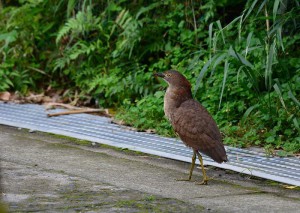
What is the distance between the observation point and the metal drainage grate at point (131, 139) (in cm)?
695

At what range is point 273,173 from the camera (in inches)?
268

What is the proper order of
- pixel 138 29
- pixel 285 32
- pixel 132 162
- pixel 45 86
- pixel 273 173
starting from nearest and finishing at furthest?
pixel 273 173 < pixel 132 162 < pixel 285 32 < pixel 138 29 < pixel 45 86

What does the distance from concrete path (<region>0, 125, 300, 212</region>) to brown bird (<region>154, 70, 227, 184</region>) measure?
291mm

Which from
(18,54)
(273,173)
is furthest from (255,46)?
(18,54)

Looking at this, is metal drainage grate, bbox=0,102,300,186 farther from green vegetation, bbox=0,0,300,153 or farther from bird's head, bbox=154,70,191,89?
bird's head, bbox=154,70,191,89

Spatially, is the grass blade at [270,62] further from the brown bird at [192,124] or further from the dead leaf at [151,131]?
the dead leaf at [151,131]

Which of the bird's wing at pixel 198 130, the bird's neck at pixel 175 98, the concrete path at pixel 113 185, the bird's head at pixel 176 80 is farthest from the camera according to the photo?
the bird's head at pixel 176 80

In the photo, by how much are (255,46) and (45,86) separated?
3918 mm

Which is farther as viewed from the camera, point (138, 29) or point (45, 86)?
point (45, 86)

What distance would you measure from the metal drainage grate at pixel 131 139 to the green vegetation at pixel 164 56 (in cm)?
24

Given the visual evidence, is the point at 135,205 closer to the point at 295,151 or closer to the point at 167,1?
the point at 295,151

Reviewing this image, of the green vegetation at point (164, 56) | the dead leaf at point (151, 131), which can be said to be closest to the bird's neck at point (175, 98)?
the green vegetation at point (164, 56)

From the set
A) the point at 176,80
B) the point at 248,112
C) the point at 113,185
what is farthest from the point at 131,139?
the point at 113,185

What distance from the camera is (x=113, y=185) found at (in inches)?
247
